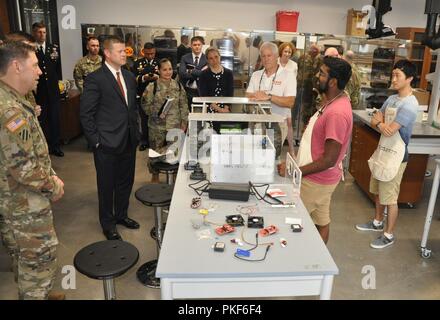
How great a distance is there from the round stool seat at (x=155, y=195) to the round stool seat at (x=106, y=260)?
60 cm

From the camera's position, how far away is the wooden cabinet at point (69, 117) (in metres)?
5.52

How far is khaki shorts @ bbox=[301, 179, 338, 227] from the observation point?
2.40 metres

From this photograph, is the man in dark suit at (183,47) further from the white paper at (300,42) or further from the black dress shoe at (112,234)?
the black dress shoe at (112,234)

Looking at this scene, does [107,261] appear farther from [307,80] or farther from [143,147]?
[307,80]

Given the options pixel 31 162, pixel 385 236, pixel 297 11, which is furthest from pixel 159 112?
pixel 297 11

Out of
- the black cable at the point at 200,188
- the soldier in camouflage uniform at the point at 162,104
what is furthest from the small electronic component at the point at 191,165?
the soldier in camouflage uniform at the point at 162,104

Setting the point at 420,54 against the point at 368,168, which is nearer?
the point at 368,168

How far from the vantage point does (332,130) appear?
7.07 feet

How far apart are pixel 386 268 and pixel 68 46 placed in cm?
598

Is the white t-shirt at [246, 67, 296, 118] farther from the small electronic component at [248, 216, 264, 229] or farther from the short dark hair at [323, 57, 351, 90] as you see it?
the small electronic component at [248, 216, 264, 229]

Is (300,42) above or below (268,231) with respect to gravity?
above

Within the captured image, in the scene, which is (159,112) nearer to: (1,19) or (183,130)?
(183,130)

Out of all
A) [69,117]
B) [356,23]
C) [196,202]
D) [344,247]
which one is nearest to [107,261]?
[196,202]

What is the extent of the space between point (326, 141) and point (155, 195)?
121cm
